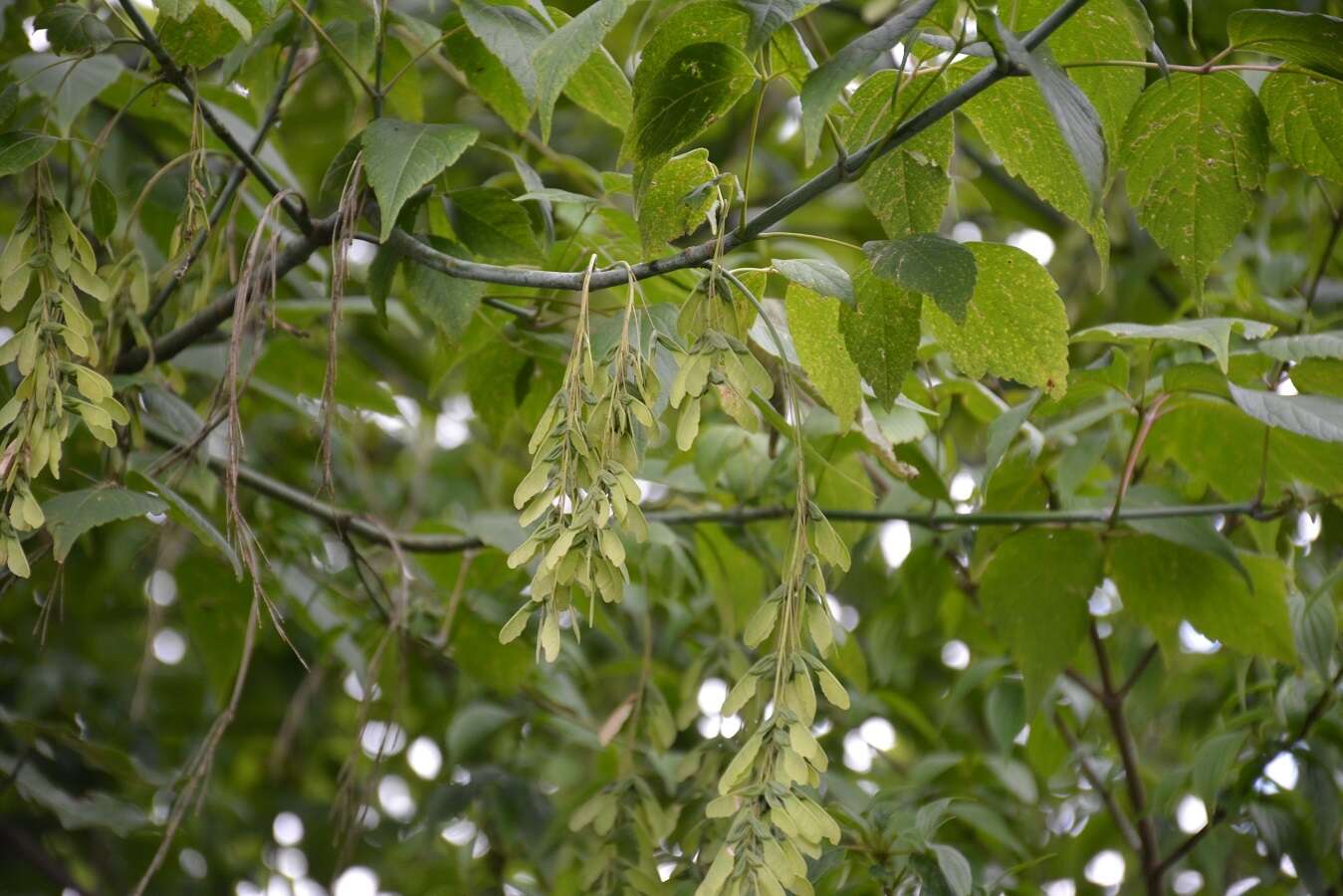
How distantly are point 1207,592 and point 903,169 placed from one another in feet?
1.84

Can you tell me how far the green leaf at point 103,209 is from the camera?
2.86ft

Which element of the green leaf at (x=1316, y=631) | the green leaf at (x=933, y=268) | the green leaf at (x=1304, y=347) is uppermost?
the green leaf at (x=933, y=268)

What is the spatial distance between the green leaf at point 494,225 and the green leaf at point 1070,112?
0.39 m

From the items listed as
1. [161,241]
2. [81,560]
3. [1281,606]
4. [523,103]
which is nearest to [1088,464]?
[1281,606]

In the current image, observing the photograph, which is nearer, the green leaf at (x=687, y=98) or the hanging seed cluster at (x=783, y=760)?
the hanging seed cluster at (x=783, y=760)

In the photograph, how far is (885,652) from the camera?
4.72ft

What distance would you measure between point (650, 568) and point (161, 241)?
0.63 meters

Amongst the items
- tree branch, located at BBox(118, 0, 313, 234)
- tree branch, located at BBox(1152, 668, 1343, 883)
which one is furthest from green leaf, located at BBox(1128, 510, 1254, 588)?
tree branch, located at BBox(118, 0, 313, 234)

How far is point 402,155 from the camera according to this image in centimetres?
74

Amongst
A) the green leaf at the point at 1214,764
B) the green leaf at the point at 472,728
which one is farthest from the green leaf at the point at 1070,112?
the green leaf at the point at 472,728

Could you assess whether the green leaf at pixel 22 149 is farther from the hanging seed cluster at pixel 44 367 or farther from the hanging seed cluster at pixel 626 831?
the hanging seed cluster at pixel 626 831

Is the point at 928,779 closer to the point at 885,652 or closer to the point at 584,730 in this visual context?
the point at 885,652

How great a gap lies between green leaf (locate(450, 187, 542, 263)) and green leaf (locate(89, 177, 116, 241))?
0.80 feet

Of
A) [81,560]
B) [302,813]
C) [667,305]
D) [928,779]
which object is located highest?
[667,305]
